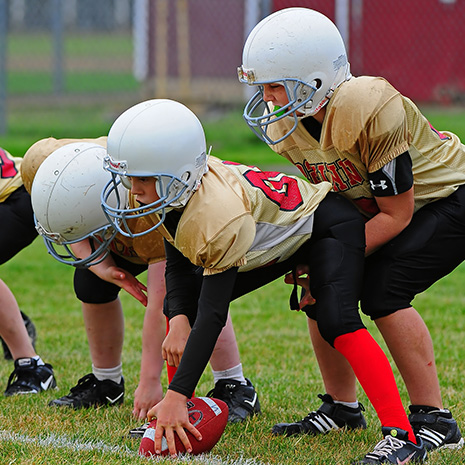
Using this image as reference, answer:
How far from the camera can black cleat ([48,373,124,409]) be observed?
383cm

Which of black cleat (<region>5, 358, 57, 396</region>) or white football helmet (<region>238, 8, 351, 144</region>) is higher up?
white football helmet (<region>238, 8, 351, 144</region>)

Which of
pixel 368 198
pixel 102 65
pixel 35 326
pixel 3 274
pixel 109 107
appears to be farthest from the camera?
pixel 102 65

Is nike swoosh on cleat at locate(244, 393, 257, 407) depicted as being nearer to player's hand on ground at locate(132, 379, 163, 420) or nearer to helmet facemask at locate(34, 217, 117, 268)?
player's hand on ground at locate(132, 379, 163, 420)

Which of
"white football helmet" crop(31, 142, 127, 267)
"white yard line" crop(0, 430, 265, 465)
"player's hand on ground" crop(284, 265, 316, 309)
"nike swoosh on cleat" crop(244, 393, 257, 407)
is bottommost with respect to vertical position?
"nike swoosh on cleat" crop(244, 393, 257, 407)

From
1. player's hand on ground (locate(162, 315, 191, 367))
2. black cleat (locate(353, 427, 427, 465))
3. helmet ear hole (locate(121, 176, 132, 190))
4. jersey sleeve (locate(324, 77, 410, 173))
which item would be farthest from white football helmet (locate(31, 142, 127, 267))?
black cleat (locate(353, 427, 427, 465))

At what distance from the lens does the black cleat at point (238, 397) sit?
3701 mm

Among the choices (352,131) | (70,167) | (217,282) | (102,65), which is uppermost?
(352,131)

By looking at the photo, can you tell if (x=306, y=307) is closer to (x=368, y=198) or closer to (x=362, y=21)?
(x=368, y=198)

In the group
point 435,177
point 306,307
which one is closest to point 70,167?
point 306,307

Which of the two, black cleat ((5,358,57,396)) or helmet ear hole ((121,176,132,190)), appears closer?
helmet ear hole ((121,176,132,190))

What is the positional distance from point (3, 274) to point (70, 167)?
335cm

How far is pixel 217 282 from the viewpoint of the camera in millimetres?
2961

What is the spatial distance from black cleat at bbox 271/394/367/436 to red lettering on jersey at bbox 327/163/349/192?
2.77 ft

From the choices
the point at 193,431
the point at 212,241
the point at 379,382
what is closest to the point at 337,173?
the point at 212,241
